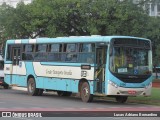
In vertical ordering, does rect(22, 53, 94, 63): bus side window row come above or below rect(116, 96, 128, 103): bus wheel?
above

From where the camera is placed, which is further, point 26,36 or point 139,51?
point 26,36

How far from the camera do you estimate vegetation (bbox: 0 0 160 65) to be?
41.2 m

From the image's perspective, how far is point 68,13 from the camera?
4122 centimetres

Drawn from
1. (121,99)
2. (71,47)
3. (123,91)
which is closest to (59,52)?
(71,47)

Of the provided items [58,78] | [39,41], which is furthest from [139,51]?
[39,41]

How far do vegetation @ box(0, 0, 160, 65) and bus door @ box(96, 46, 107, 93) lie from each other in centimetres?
1789

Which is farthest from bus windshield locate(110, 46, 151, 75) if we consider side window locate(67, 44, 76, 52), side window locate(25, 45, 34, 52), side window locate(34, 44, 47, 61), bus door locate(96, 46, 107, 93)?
side window locate(25, 45, 34, 52)

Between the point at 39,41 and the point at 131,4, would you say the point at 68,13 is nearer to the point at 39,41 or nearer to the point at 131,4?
the point at 131,4

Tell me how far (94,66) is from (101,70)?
412 millimetres

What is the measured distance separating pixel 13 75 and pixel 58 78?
5030mm

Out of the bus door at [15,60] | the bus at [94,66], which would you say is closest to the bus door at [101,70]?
the bus at [94,66]

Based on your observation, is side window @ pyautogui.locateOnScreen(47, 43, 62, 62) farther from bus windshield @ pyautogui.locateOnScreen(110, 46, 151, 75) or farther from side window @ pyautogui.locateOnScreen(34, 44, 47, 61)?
bus windshield @ pyautogui.locateOnScreen(110, 46, 151, 75)

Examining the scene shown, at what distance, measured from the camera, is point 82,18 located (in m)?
42.2

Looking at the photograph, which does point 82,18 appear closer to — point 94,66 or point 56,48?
point 56,48
